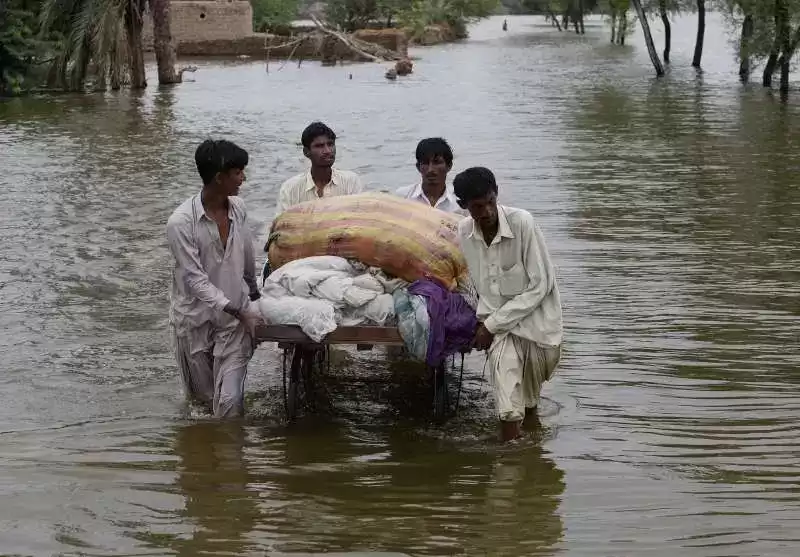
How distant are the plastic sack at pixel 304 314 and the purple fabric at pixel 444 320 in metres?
0.43

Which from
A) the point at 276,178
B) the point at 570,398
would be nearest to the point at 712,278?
the point at 570,398

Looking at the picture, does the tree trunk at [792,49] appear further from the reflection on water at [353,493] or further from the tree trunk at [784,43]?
the reflection on water at [353,493]

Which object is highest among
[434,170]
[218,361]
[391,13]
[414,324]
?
[391,13]

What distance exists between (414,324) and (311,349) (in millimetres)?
788

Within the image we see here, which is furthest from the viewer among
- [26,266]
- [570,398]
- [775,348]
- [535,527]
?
[26,266]

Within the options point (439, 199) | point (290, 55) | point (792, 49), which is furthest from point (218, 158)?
point (290, 55)

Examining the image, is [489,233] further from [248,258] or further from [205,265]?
[205,265]

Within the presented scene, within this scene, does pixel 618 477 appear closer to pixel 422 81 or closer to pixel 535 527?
pixel 535 527

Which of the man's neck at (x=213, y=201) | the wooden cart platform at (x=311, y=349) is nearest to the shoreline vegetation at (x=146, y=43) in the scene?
the wooden cart platform at (x=311, y=349)

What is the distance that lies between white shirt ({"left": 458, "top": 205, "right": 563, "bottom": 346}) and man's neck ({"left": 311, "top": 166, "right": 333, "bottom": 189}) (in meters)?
1.47

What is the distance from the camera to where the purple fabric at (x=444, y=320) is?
218 inches

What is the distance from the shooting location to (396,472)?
5.58 meters

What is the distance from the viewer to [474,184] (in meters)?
→ 5.36

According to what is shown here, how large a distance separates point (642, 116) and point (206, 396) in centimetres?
1856
